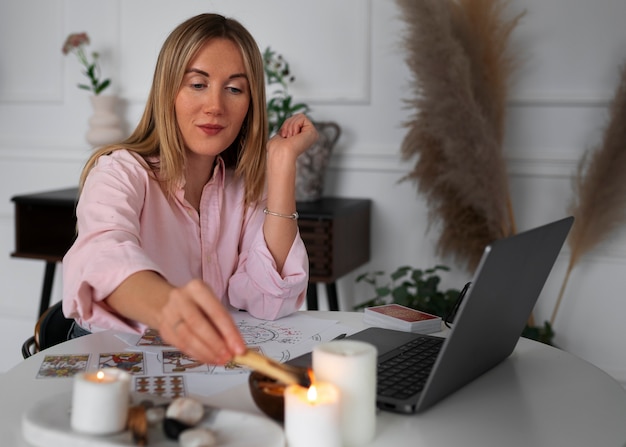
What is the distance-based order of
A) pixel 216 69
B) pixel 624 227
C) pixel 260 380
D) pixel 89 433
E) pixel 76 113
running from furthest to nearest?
pixel 76 113 → pixel 624 227 → pixel 216 69 → pixel 260 380 → pixel 89 433

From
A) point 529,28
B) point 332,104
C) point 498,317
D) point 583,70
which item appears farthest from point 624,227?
point 498,317

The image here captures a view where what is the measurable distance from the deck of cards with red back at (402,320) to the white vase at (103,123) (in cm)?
205

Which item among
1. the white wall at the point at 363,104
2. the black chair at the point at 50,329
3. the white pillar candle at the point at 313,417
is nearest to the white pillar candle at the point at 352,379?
the white pillar candle at the point at 313,417

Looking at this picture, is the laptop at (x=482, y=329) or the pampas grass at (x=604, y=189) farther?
the pampas grass at (x=604, y=189)

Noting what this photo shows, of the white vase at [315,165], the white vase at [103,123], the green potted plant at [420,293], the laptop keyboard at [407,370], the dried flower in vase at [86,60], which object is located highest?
the dried flower in vase at [86,60]

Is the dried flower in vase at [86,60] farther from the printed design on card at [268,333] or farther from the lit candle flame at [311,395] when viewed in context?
the lit candle flame at [311,395]

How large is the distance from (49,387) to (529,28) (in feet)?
7.20

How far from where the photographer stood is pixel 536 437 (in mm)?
965

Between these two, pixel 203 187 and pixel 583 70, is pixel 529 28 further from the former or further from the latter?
pixel 203 187

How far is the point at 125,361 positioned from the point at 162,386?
15cm

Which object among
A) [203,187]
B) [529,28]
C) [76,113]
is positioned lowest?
[203,187]

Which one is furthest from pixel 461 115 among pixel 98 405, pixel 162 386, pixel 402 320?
pixel 98 405

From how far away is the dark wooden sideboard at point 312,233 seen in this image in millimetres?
2650

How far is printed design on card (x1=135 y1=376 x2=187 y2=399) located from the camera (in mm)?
1080
